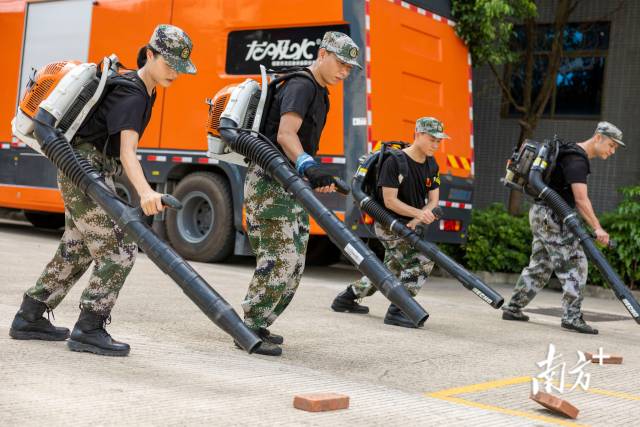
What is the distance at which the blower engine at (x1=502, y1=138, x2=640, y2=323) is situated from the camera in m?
8.52

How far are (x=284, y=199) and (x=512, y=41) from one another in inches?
408

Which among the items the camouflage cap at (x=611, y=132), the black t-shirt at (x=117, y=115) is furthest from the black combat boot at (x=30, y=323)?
the camouflage cap at (x=611, y=132)

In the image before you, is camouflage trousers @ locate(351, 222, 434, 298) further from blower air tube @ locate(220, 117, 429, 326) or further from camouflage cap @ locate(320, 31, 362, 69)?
blower air tube @ locate(220, 117, 429, 326)

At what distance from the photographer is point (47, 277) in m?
5.79

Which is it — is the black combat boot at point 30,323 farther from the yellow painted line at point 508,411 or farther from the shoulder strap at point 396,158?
the shoulder strap at point 396,158

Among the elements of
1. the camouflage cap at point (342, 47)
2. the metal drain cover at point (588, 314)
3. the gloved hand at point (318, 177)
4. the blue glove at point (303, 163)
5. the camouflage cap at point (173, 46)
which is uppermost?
the camouflage cap at point (342, 47)

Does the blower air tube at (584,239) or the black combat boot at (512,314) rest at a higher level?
the blower air tube at (584,239)

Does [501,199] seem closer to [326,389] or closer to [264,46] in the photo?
[264,46]

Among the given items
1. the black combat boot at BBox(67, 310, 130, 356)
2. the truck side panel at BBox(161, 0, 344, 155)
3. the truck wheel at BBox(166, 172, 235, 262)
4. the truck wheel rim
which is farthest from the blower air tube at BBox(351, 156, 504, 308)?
the truck wheel rim

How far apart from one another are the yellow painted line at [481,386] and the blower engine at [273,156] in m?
0.52

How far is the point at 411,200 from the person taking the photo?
834cm

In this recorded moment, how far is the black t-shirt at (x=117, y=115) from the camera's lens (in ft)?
17.9

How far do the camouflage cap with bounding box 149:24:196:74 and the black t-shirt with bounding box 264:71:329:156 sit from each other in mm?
740

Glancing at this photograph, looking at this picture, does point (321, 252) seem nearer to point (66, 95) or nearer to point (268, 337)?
point (268, 337)
